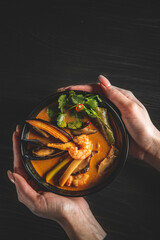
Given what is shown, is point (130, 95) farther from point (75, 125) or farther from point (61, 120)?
point (61, 120)

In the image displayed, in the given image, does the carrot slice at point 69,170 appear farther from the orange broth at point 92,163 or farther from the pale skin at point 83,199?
the pale skin at point 83,199

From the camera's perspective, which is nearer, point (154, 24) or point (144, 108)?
point (144, 108)

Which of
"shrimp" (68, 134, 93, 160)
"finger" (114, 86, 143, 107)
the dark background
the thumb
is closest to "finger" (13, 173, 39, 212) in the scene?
the dark background

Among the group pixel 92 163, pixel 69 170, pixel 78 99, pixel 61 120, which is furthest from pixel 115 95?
pixel 69 170

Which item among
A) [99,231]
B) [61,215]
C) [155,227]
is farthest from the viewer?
[155,227]

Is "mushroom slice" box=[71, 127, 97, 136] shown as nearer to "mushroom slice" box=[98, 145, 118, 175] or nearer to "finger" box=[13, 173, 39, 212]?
"mushroom slice" box=[98, 145, 118, 175]

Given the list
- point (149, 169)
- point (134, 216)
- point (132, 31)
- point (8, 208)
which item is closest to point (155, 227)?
point (134, 216)

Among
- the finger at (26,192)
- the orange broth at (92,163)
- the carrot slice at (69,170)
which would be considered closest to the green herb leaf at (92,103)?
the orange broth at (92,163)

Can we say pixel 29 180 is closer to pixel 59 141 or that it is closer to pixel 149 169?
pixel 59 141
